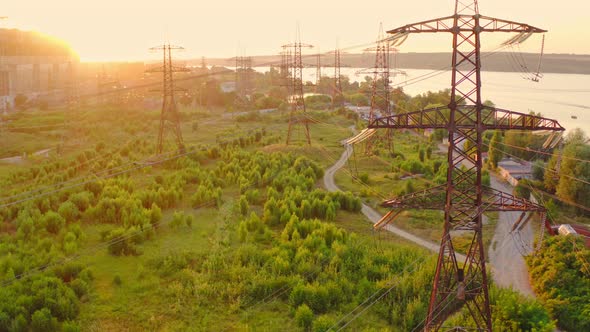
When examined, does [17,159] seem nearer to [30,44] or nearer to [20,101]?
[20,101]

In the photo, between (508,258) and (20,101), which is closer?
(508,258)

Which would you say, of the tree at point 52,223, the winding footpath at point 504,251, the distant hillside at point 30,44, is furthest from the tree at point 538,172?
the distant hillside at point 30,44

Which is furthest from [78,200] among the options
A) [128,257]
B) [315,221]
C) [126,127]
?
[126,127]

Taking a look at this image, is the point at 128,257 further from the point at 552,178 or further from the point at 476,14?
the point at 552,178

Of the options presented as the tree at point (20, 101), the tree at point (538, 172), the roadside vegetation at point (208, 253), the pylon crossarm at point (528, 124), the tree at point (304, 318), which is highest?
the tree at point (20, 101)

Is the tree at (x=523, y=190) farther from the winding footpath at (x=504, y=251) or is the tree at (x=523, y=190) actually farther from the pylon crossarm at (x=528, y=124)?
the pylon crossarm at (x=528, y=124)

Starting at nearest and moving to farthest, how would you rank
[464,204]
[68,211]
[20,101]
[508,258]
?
[464,204] < [508,258] < [68,211] < [20,101]

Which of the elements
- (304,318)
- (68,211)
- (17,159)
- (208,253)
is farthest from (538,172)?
(17,159)

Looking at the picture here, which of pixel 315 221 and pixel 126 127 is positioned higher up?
pixel 126 127

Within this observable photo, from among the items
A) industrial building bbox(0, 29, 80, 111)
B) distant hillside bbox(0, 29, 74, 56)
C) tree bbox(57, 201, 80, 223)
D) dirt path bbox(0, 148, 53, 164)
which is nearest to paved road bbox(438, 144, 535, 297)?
tree bbox(57, 201, 80, 223)

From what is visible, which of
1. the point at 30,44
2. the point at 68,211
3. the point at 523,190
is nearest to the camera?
the point at 68,211

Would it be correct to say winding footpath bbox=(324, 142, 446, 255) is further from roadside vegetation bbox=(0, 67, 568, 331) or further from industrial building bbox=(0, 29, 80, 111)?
industrial building bbox=(0, 29, 80, 111)
